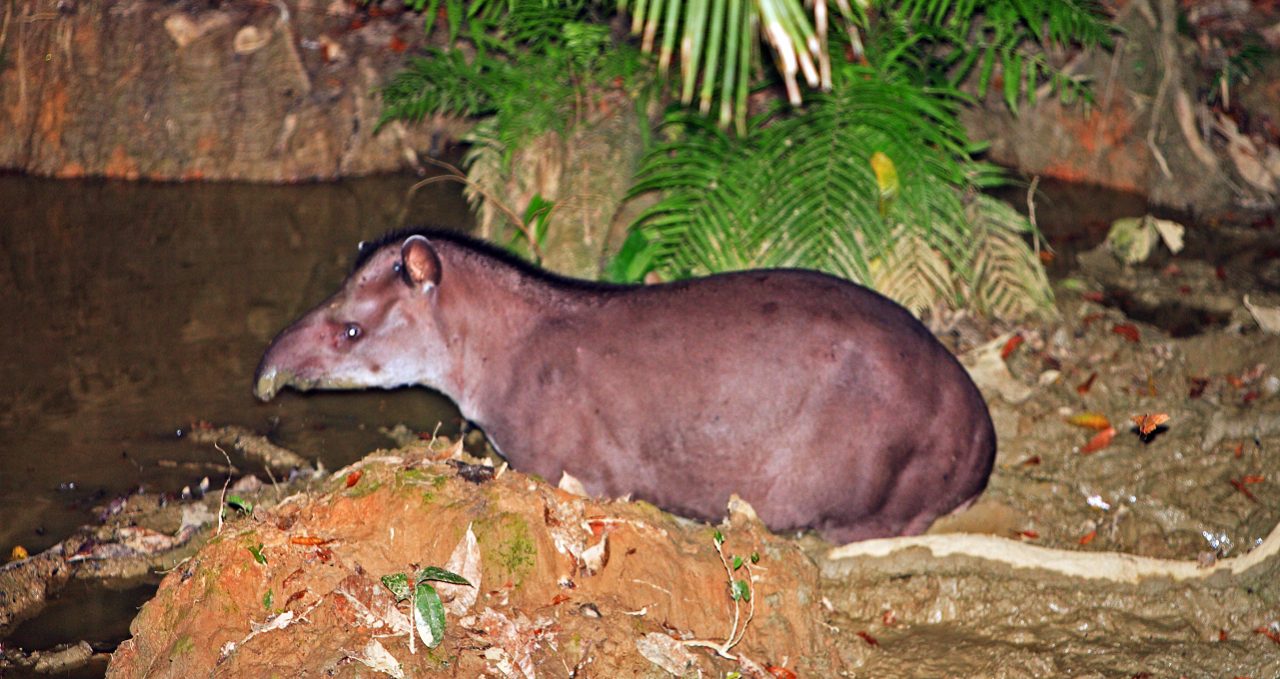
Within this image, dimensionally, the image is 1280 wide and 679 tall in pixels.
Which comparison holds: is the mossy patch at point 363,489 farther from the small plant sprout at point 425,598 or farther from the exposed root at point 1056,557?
the exposed root at point 1056,557

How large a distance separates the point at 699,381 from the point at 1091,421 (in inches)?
101

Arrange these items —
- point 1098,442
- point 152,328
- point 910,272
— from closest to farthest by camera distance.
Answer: point 1098,442
point 910,272
point 152,328

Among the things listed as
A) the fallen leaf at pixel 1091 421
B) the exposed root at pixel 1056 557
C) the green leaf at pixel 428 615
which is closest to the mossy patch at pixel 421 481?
the green leaf at pixel 428 615

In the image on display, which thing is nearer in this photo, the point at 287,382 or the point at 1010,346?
the point at 287,382

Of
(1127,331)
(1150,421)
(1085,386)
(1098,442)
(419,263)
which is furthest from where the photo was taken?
(1127,331)

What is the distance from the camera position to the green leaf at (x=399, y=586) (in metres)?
4.02

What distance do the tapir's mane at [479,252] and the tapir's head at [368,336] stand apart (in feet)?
0.19

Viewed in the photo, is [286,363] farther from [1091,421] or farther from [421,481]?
[1091,421]

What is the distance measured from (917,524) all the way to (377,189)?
6302 millimetres

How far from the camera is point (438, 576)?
406 centimetres

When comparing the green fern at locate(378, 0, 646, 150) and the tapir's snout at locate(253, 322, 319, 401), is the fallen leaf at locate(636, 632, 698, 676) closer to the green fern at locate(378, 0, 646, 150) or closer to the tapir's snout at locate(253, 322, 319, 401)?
the tapir's snout at locate(253, 322, 319, 401)

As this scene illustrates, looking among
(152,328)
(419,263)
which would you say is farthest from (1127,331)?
(152,328)

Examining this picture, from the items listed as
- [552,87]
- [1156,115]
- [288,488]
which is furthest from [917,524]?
[1156,115]

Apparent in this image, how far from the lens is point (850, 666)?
192 inches
